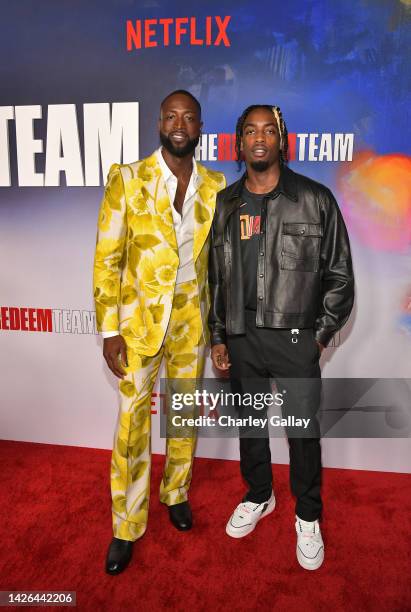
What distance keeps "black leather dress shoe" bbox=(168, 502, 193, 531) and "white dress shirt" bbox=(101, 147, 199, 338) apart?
1.00 metres

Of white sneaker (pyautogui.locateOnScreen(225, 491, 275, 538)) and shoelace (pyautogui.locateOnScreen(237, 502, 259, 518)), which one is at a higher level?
shoelace (pyautogui.locateOnScreen(237, 502, 259, 518))

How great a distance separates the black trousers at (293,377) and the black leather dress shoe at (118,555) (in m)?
0.72

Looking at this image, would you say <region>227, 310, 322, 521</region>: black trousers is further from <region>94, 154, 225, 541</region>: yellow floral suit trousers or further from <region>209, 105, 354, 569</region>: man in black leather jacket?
<region>94, 154, 225, 541</region>: yellow floral suit trousers

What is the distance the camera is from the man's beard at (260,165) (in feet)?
6.72

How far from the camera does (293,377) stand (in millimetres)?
2125

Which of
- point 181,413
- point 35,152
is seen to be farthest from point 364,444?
point 35,152

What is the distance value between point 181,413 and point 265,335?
0.62 m

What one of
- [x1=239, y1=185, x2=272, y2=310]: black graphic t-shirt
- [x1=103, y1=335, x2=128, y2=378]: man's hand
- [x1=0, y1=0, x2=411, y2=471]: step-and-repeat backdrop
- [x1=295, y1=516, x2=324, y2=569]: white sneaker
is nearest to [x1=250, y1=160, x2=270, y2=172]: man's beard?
[x1=239, y1=185, x2=272, y2=310]: black graphic t-shirt

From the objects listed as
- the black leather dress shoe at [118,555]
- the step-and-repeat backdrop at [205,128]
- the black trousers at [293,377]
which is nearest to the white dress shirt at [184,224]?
the black trousers at [293,377]

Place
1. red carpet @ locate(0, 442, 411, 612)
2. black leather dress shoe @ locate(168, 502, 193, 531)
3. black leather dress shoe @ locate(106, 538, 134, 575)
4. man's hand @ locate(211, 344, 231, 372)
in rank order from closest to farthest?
red carpet @ locate(0, 442, 411, 612) < black leather dress shoe @ locate(106, 538, 134, 575) < man's hand @ locate(211, 344, 231, 372) < black leather dress shoe @ locate(168, 502, 193, 531)

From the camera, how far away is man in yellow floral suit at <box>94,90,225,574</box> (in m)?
2.11

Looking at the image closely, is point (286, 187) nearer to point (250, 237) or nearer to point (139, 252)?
point (250, 237)

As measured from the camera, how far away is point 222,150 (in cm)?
283

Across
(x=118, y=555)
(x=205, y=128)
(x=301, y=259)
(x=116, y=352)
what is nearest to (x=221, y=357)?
(x=116, y=352)
